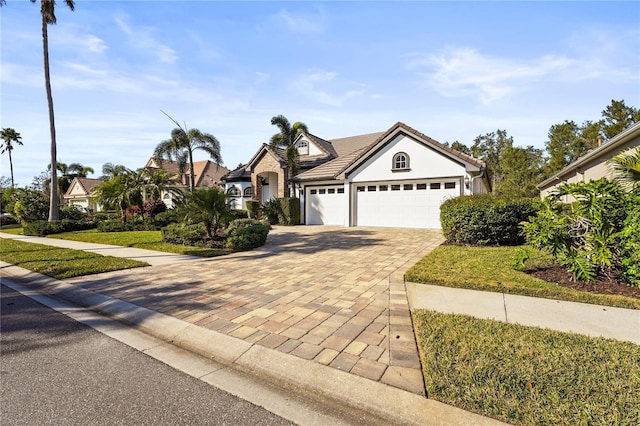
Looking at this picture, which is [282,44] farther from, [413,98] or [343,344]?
[343,344]

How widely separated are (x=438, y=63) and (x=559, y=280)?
744 centimetres

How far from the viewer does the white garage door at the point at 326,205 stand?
61.3 ft

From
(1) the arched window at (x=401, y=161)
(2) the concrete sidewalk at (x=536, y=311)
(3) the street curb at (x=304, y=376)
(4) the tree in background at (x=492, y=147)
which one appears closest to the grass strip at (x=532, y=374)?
(3) the street curb at (x=304, y=376)

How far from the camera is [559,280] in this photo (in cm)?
532

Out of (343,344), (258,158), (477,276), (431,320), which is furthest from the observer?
(258,158)

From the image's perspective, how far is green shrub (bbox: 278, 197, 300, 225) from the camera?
2005 centimetres

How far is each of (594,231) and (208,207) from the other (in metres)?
10.1

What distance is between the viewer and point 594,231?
504cm

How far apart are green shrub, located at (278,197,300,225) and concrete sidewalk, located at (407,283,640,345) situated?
1535 centimetres

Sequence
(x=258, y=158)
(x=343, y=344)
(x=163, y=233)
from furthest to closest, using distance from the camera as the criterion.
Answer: (x=258, y=158), (x=163, y=233), (x=343, y=344)

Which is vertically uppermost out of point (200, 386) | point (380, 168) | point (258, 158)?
point (258, 158)

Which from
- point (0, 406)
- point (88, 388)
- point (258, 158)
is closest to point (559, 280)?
point (88, 388)

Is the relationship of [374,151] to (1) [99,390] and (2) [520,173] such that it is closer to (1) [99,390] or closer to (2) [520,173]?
(1) [99,390]

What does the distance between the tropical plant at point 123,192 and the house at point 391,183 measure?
9442 mm
